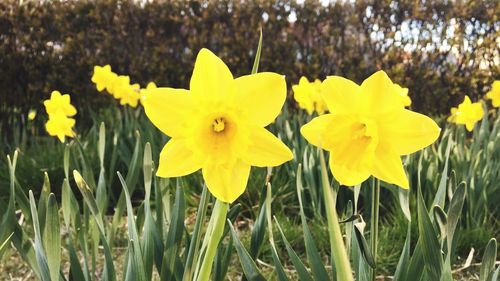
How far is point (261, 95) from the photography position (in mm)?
843

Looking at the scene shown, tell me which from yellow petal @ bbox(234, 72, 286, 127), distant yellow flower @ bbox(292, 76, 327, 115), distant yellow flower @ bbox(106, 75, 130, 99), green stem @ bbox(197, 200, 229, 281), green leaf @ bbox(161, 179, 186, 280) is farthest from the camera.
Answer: distant yellow flower @ bbox(106, 75, 130, 99)

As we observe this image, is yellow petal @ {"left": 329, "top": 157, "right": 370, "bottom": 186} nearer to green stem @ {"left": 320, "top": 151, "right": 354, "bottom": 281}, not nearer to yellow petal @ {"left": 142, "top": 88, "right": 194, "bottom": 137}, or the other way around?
green stem @ {"left": 320, "top": 151, "right": 354, "bottom": 281}

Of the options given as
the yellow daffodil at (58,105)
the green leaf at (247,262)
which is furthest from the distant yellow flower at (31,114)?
the green leaf at (247,262)

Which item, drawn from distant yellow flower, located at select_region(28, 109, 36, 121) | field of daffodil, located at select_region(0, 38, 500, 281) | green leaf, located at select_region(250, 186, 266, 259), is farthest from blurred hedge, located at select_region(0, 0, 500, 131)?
green leaf, located at select_region(250, 186, 266, 259)

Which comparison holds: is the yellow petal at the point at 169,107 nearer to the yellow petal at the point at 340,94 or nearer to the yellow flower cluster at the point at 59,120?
the yellow petal at the point at 340,94

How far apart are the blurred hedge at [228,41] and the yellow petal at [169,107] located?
12.4 ft

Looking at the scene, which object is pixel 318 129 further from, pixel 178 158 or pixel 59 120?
pixel 59 120

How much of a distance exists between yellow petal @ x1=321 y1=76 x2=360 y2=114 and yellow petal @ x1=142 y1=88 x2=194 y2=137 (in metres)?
0.21

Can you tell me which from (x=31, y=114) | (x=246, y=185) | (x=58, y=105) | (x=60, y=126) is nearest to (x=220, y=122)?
(x=246, y=185)

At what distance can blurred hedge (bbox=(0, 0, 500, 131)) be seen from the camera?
459 centimetres

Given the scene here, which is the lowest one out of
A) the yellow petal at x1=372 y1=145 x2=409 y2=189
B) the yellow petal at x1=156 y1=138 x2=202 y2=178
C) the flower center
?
the yellow petal at x1=372 y1=145 x2=409 y2=189

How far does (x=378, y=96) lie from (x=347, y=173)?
0.13 meters

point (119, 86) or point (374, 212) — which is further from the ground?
point (119, 86)

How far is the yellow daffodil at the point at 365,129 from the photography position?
2.84ft
